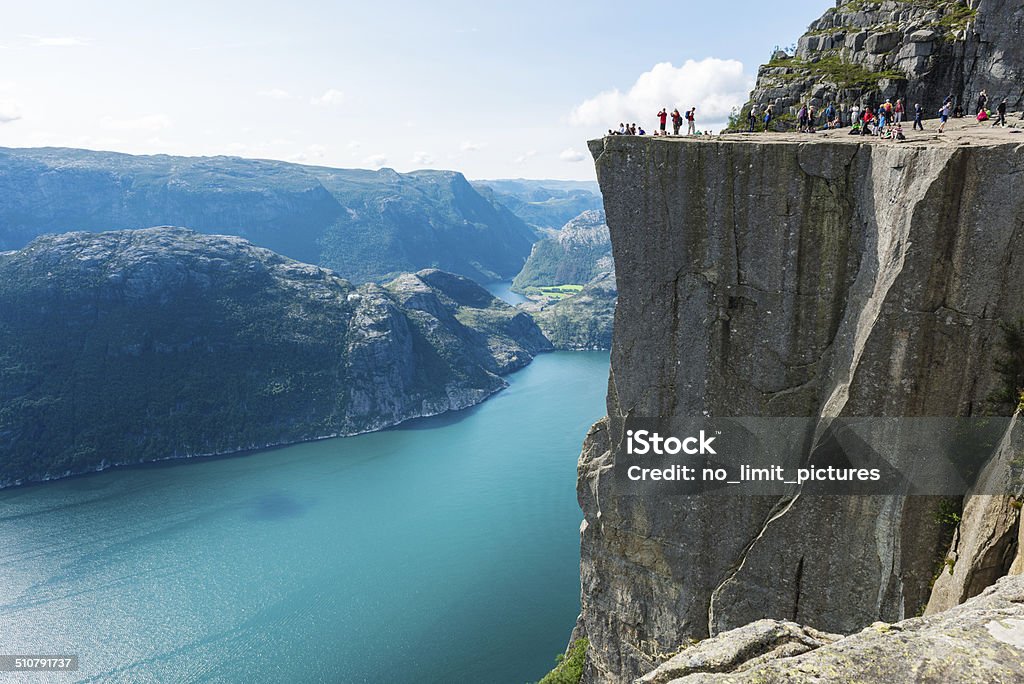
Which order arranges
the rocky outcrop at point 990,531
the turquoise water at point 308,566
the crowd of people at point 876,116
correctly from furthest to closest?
the turquoise water at point 308,566 → the crowd of people at point 876,116 → the rocky outcrop at point 990,531

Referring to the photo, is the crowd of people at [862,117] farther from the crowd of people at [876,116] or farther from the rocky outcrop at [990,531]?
the rocky outcrop at [990,531]

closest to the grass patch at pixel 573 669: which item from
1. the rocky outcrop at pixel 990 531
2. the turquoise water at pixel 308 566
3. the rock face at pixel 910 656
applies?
the rocky outcrop at pixel 990 531

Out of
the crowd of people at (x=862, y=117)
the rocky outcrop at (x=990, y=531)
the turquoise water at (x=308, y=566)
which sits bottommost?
the turquoise water at (x=308, y=566)

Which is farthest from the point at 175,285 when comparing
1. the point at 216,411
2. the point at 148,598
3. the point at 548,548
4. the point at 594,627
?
the point at 594,627

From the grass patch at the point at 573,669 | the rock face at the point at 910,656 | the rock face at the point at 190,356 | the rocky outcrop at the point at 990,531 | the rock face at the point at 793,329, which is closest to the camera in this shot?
the rock face at the point at 910,656

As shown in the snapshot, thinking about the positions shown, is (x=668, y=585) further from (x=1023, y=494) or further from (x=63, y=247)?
(x=63, y=247)

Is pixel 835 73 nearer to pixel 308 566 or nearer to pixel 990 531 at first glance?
pixel 990 531

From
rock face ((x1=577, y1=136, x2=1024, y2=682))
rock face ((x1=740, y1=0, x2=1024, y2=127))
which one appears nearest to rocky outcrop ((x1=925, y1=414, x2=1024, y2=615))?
rock face ((x1=577, y1=136, x2=1024, y2=682))
